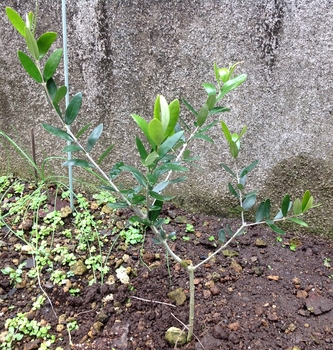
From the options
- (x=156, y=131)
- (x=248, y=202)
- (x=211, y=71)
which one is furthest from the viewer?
(x=211, y=71)

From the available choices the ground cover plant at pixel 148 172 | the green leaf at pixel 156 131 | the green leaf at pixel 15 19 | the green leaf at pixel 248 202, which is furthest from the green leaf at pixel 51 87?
the green leaf at pixel 248 202

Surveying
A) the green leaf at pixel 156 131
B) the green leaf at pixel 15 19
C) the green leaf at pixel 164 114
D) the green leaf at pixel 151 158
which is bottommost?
the green leaf at pixel 151 158

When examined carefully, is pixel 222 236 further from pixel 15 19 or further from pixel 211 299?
pixel 15 19

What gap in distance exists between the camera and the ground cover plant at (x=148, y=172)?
736 millimetres

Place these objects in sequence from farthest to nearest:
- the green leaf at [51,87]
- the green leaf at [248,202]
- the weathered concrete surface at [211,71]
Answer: the weathered concrete surface at [211,71] → the green leaf at [248,202] → the green leaf at [51,87]

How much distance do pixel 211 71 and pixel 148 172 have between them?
2.58ft

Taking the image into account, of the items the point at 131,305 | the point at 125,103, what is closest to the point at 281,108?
the point at 125,103

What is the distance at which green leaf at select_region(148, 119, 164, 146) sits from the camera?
67 centimetres

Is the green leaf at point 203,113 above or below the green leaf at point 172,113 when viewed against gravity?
below

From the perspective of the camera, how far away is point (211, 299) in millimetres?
1299

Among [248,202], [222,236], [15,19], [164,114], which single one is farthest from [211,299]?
[15,19]

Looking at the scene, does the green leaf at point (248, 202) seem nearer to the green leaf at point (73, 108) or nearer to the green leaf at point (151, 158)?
the green leaf at point (151, 158)

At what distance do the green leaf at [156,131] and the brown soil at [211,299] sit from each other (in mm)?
784

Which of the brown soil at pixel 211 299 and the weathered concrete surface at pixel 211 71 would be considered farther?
the weathered concrete surface at pixel 211 71
